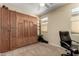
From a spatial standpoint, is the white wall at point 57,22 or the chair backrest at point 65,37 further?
Answer: the chair backrest at point 65,37

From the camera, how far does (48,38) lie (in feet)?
7.57

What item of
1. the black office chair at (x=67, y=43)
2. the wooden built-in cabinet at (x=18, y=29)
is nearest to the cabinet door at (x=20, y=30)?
the wooden built-in cabinet at (x=18, y=29)

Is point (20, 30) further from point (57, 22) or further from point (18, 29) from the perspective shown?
point (57, 22)

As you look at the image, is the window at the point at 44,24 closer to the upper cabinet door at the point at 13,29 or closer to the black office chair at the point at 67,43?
the black office chair at the point at 67,43

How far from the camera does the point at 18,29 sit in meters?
2.13

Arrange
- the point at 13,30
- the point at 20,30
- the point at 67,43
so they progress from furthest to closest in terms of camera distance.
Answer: the point at 67,43
the point at 13,30
the point at 20,30

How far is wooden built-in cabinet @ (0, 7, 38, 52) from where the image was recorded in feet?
6.87

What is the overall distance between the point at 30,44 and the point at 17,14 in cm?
80

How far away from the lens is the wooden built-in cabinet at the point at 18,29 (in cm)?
209

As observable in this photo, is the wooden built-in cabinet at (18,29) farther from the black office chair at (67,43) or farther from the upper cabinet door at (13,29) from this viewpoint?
the black office chair at (67,43)

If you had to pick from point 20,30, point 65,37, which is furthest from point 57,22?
point 20,30

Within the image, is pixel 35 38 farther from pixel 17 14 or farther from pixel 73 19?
pixel 73 19

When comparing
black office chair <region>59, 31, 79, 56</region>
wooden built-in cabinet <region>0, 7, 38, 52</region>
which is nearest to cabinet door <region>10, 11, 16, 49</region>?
wooden built-in cabinet <region>0, 7, 38, 52</region>

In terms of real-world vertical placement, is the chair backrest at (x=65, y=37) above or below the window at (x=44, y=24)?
below
